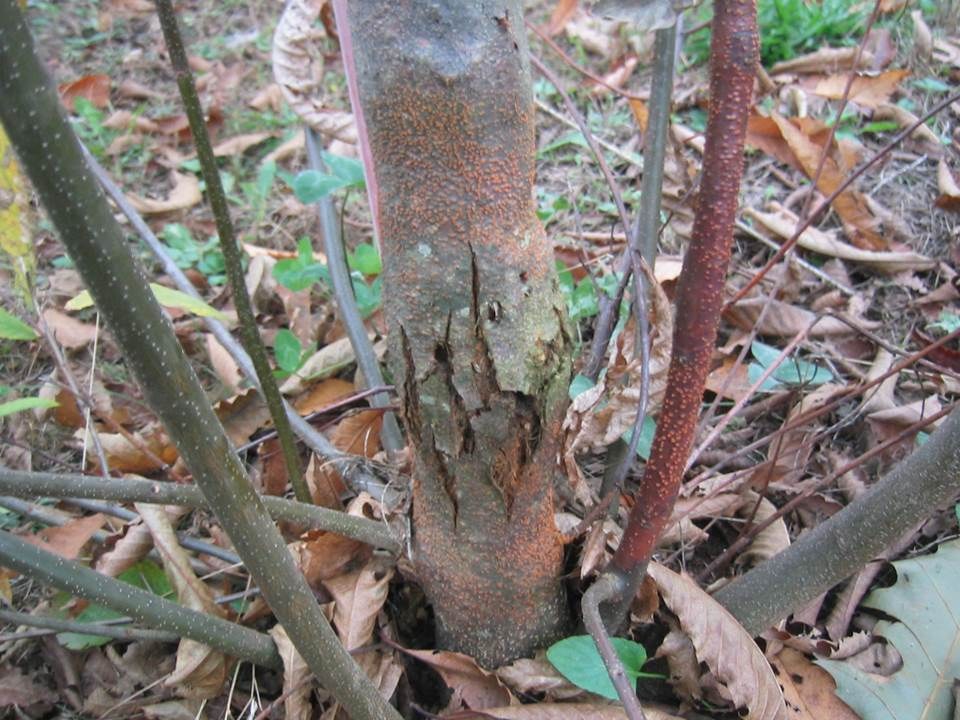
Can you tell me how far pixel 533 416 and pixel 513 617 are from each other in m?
0.30

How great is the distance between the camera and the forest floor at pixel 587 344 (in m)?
1.00

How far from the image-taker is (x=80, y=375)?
1.59m

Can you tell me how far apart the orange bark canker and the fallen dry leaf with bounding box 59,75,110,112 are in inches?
91.4

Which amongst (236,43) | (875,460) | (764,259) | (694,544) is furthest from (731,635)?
(236,43)

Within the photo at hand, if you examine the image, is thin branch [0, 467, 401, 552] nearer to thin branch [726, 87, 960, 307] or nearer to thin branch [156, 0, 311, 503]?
thin branch [156, 0, 311, 503]

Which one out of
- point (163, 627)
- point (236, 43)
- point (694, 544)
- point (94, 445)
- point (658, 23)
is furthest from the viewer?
point (236, 43)

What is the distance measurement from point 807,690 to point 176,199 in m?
1.88

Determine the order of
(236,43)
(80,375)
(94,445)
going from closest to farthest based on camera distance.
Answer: (94,445) → (80,375) → (236,43)

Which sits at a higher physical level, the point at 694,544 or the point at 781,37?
the point at 781,37

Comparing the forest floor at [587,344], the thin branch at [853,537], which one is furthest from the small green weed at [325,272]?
the thin branch at [853,537]

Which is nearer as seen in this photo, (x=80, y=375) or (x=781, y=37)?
(x=80, y=375)

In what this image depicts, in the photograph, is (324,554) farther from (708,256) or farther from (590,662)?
(708,256)

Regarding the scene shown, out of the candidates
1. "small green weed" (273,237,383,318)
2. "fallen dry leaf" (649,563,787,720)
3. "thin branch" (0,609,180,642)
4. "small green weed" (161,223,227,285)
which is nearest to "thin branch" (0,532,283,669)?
"thin branch" (0,609,180,642)

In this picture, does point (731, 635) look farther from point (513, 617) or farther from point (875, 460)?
point (875, 460)
